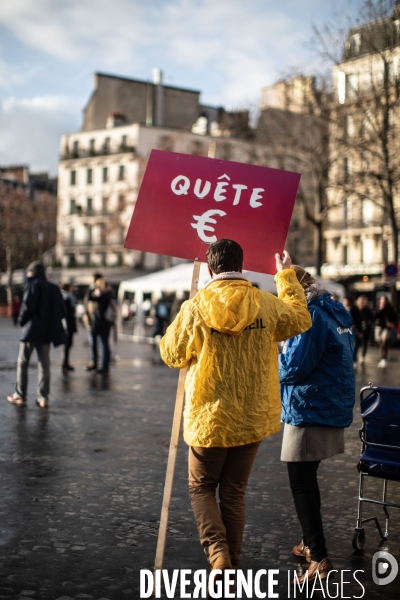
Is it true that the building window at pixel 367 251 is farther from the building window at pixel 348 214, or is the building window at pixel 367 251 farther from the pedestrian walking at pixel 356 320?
the pedestrian walking at pixel 356 320

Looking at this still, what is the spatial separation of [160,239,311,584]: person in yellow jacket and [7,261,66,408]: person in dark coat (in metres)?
7.60

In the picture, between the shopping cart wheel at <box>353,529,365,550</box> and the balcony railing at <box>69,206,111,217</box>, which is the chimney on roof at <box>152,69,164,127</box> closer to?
the balcony railing at <box>69,206,111,217</box>

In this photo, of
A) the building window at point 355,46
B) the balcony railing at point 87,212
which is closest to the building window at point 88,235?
the balcony railing at point 87,212

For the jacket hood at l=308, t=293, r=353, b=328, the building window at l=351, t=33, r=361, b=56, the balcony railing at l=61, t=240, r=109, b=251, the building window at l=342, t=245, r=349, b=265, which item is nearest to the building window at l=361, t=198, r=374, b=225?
the building window at l=342, t=245, r=349, b=265

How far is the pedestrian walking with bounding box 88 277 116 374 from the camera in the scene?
17.5 metres

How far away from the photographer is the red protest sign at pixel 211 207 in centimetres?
514

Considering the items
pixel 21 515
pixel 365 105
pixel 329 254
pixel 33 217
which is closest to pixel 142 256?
pixel 33 217

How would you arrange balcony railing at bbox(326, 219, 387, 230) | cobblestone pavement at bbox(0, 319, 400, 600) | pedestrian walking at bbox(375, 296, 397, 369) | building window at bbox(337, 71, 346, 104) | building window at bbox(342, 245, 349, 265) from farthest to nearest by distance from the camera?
building window at bbox(342, 245, 349, 265), balcony railing at bbox(326, 219, 387, 230), building window at bbox(337, 71, 346, 104), pedestrian walking at bbox(375, 296, 397, 369), cobblestone pavement at bbox(0, 319, 400, 600)

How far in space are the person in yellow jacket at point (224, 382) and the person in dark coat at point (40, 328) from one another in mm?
7600

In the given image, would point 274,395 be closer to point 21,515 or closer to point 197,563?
point 197,563

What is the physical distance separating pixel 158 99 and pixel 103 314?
72.0 metres

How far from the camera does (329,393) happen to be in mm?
5191

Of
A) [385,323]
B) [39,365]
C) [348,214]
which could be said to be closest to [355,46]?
[385,323]

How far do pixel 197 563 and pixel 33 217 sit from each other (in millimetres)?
72795
